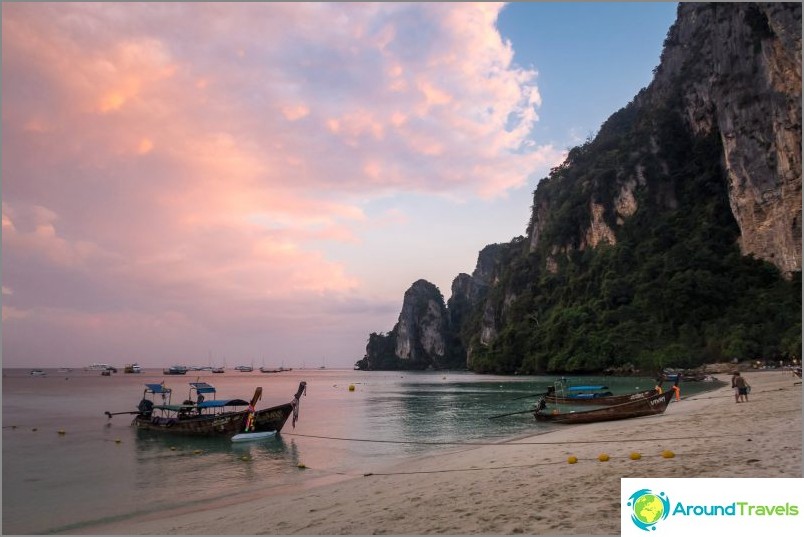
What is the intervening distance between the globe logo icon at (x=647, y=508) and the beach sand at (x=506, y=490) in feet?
1.57

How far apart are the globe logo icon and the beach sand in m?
0.48

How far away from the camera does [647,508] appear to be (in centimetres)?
611

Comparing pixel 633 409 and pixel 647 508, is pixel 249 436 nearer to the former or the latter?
pixel 633 409

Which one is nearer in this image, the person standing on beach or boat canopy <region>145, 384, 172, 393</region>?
the person standing on beach

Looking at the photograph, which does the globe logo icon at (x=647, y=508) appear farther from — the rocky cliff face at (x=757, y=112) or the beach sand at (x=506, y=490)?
the rocky cliff face at (x=757, y=112)

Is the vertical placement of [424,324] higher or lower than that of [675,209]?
lower

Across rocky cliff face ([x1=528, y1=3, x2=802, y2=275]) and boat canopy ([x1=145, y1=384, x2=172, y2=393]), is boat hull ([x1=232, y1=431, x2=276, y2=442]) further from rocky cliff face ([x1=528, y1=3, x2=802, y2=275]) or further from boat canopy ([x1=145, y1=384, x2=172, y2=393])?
rocky cliff face ([x1=528, y1=3, x2=802, y2=275])

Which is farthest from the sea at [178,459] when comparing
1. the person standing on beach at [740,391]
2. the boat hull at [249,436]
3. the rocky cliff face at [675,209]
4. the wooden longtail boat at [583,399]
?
the rocky cliff face at [675,209]

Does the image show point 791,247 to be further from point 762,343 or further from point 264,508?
point 264,508

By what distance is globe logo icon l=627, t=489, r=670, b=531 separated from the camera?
19.8ft

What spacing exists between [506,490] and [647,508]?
3.96 m

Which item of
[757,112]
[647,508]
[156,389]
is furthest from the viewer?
[757,112]

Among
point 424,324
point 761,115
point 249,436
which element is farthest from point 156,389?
point 424,324

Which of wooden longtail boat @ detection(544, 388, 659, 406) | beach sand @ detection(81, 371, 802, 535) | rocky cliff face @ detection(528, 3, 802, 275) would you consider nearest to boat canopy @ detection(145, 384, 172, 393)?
beach sand @ detection(81, 371, 802, 535)
